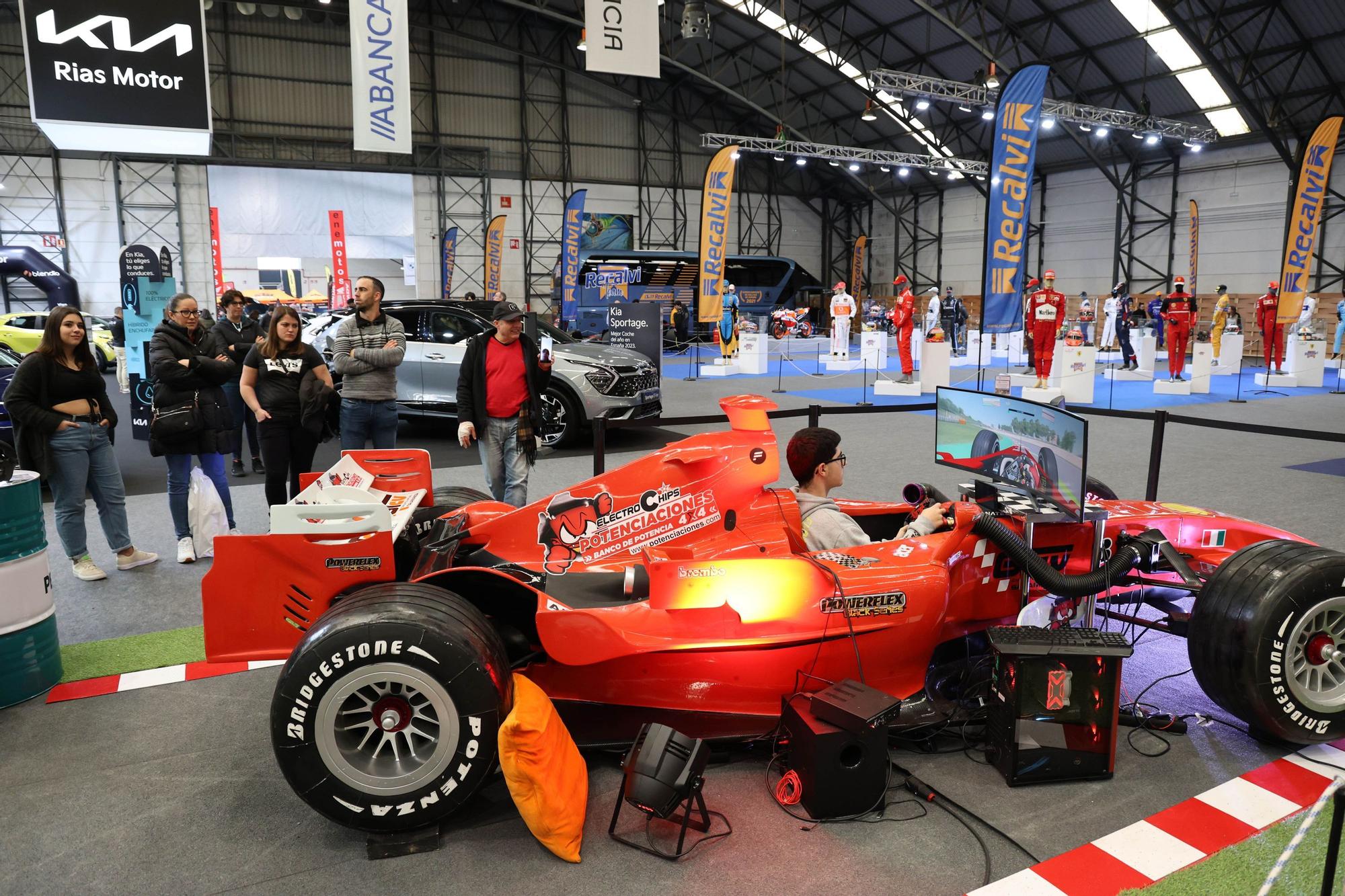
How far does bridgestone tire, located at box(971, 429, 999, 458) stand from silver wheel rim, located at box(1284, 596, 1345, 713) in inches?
48.7

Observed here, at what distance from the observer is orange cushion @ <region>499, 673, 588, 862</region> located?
8.56ft

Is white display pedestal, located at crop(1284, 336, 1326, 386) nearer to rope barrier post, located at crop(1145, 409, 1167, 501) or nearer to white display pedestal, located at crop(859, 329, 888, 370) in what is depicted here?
white display pedestal, located at crop(859, 329, 888, 370)

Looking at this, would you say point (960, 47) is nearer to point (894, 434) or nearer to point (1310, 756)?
point (894, 434)

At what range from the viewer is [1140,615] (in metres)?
4.61

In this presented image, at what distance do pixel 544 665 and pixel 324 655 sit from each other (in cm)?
87

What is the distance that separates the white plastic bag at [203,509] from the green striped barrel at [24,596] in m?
1.67

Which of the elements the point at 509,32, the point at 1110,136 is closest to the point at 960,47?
the point at 1110,136

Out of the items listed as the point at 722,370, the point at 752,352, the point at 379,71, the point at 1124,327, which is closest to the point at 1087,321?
the point at 1124,327

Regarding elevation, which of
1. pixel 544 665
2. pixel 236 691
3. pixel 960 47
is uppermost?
pixel 960 47

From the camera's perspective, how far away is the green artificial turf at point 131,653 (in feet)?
13.2

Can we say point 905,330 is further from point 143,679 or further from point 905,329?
point 143,679

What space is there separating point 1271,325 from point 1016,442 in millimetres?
16762

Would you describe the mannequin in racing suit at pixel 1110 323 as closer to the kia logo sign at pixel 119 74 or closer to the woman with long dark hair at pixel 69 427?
the kia logo sign at pixel 119 74

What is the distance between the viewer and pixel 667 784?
2711 millimetres
